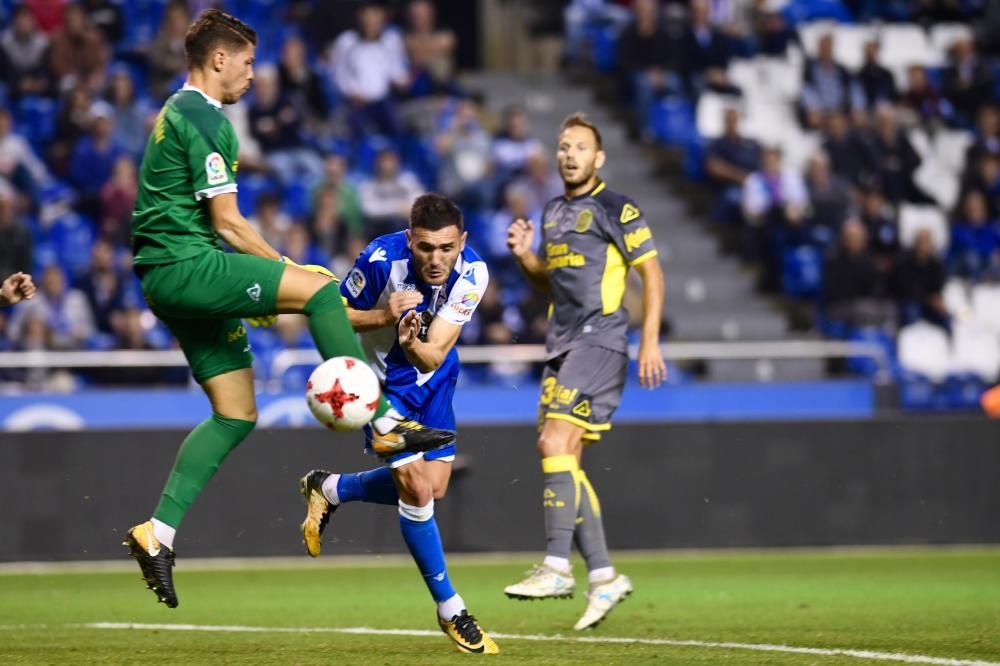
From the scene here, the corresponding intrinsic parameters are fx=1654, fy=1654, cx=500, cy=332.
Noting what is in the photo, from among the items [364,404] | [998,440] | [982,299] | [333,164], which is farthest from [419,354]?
[982,299]

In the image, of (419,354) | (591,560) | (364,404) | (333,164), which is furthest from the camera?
(333,164)

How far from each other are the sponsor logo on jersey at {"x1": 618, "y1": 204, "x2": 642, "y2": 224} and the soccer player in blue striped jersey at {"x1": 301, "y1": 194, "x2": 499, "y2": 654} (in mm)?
1337

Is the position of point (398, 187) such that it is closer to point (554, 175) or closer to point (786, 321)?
point (554, 175)

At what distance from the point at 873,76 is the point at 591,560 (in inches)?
517

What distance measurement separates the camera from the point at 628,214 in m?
8.34

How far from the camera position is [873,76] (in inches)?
Answer: 785

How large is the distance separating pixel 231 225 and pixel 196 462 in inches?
40.6

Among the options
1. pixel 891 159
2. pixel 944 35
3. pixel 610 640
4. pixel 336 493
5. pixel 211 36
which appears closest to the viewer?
pixel 211 36

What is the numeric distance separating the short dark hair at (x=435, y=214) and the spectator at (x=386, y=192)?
831 centimetres

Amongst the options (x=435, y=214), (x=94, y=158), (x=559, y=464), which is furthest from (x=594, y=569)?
(x=94, y=158)

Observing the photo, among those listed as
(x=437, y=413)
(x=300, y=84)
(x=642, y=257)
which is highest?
(x=300, y=84)

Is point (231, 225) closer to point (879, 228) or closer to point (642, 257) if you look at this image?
point (642, 257)

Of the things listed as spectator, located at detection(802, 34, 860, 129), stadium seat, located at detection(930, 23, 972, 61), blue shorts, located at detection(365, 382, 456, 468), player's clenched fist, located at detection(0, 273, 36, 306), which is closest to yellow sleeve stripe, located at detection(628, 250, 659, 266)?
blue shorts, located at detection(365, 382, 456, 468)

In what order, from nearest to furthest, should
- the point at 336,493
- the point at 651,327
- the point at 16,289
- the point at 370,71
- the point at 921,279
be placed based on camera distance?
the point at 16,289 → the point at 336,493 → the point at 651,327 → the point at 921,279 → the point at 370,71
